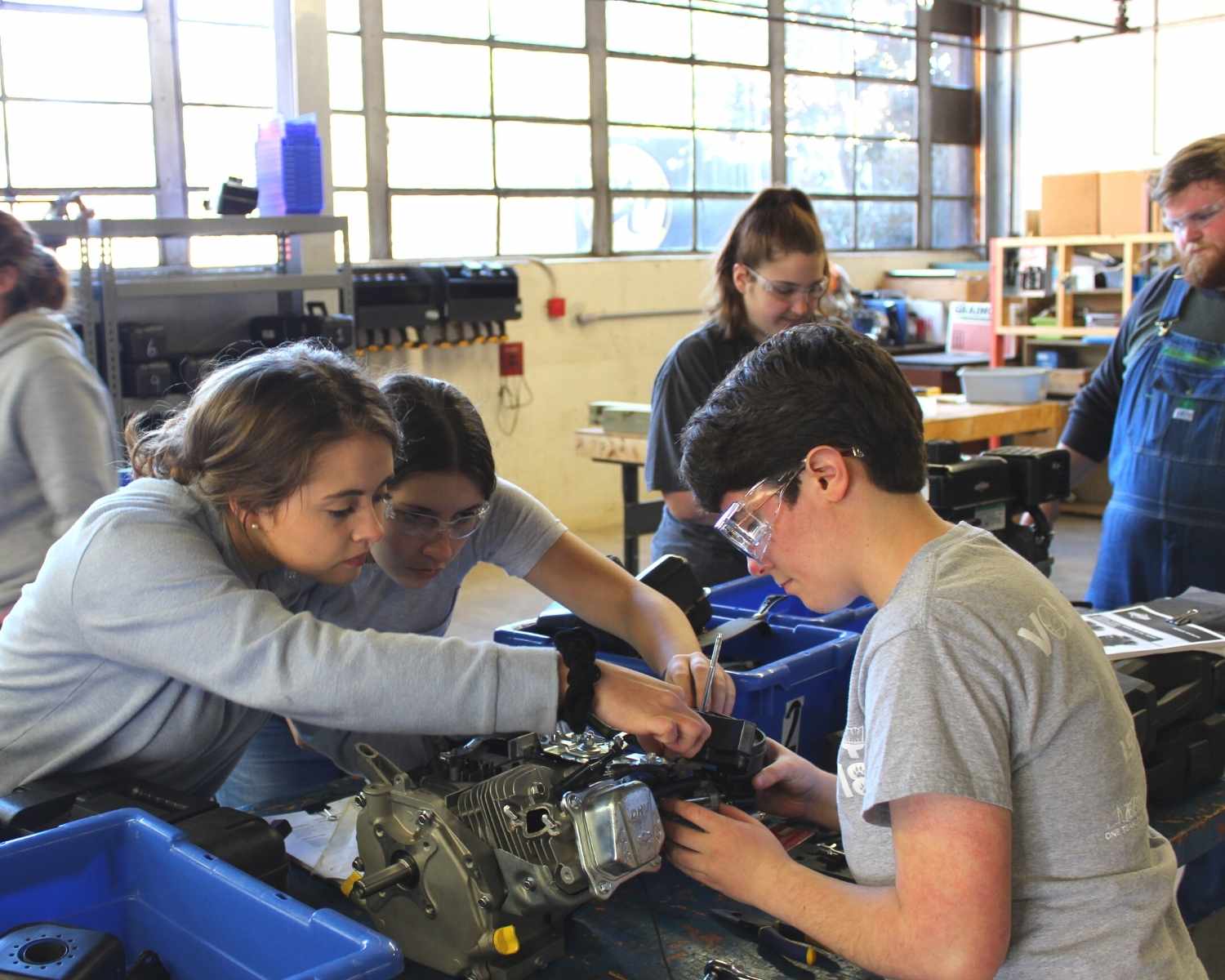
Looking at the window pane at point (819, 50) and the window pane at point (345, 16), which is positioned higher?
Answer: the window pane at point (819, 50)

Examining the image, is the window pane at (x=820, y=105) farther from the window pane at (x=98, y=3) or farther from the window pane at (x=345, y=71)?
the window pane at (x=98, y=3)

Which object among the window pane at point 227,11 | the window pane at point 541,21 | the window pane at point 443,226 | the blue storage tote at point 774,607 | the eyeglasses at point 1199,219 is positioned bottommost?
the blue storage tote at point 774,607

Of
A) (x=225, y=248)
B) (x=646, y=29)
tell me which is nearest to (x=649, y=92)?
(x=646, y=29)

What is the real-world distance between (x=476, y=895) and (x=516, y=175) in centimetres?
557

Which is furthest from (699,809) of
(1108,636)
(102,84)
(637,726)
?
Result: (102,84)

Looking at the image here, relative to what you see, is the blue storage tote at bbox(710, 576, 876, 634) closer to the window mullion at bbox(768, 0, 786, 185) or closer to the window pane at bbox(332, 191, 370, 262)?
the window pane at bbox(332, 191, 370, 262)

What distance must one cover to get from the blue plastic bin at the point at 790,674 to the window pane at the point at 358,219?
4.19 meters

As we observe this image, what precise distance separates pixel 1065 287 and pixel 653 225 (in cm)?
220

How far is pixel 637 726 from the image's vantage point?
136 cm

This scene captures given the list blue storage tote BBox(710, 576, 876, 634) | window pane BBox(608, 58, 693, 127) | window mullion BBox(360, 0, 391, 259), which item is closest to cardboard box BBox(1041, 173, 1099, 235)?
window pane BBox(608, 58, 693, 127)

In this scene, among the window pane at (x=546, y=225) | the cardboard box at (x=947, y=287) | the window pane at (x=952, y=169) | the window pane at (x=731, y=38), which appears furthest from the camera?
the window pane at (x=952, y=169)

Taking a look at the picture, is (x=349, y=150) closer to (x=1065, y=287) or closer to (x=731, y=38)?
(x=731, y=38)

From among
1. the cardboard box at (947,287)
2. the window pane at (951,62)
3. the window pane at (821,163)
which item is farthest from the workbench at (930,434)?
the window pane at (951,62)

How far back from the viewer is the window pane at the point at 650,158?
6828 millimetres
